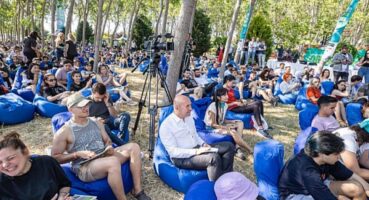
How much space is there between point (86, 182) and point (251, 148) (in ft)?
9.80

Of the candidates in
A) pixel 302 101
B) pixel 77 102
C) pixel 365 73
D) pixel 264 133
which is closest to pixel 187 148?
pixel 77 102

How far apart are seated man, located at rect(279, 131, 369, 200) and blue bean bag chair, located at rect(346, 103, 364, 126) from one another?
12.3 feet

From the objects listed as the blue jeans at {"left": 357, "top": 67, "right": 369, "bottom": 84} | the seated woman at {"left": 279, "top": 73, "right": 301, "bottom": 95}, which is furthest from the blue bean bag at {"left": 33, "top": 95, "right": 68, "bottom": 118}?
the blue jeans at {"left": 357, "top": 67, "right": 369, "bottom": 84}

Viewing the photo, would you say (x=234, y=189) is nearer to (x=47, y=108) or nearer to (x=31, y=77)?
(x=47, y=108)

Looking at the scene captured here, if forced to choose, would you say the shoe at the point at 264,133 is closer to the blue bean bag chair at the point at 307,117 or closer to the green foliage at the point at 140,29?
the blue bean bag chair at the point at 307,117

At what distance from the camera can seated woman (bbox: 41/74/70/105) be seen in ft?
20.4

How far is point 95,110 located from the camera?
486 centimetres

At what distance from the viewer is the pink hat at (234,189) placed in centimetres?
215

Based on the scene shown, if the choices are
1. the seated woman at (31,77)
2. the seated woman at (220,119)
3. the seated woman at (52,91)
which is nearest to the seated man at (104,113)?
the seated woman at (220,119)

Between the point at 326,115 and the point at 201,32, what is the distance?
686 inches

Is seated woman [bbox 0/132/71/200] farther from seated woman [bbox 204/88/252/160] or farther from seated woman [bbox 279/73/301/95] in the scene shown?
seated woman [bbox 279/73/301/95]

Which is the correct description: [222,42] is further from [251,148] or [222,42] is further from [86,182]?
[86,182]

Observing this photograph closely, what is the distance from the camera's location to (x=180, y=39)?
5379 mm

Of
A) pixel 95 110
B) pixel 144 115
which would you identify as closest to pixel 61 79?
pixel 144 115
